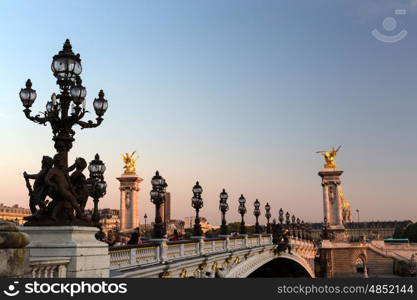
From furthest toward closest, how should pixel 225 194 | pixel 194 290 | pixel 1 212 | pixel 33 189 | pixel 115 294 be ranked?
pixel 1 212, pixel 225 194, pixel 33 189, pixel 194 290, pixel 115 294

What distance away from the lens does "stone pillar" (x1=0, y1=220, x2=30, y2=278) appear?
23.0ft

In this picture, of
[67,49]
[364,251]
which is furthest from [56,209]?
[364,251]

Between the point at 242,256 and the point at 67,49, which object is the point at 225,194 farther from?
the point at 67,49

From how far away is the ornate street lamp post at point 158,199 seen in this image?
1875 cm

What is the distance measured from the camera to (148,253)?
16312 mm

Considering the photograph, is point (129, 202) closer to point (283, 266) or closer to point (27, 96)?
point (283, 266)

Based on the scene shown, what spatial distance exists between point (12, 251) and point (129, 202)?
Answer: 7896 centimetres

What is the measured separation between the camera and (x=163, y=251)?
1720cm

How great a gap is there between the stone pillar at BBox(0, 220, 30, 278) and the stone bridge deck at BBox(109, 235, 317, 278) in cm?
440

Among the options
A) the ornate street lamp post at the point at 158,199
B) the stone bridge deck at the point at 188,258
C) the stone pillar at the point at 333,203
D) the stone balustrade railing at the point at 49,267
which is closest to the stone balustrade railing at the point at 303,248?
the stone pillar at the point at 333,203

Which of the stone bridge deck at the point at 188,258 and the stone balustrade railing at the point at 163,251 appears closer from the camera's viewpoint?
the stone balustrade railing at the point at 163,251

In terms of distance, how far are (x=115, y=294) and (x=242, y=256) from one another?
921 inches

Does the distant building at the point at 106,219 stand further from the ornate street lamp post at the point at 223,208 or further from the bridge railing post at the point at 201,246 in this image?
the ornate street lamp post at the point at 223,208

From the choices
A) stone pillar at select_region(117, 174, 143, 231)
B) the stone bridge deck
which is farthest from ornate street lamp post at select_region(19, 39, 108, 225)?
stone pillar at select_region(117, 174, 143, 231)
